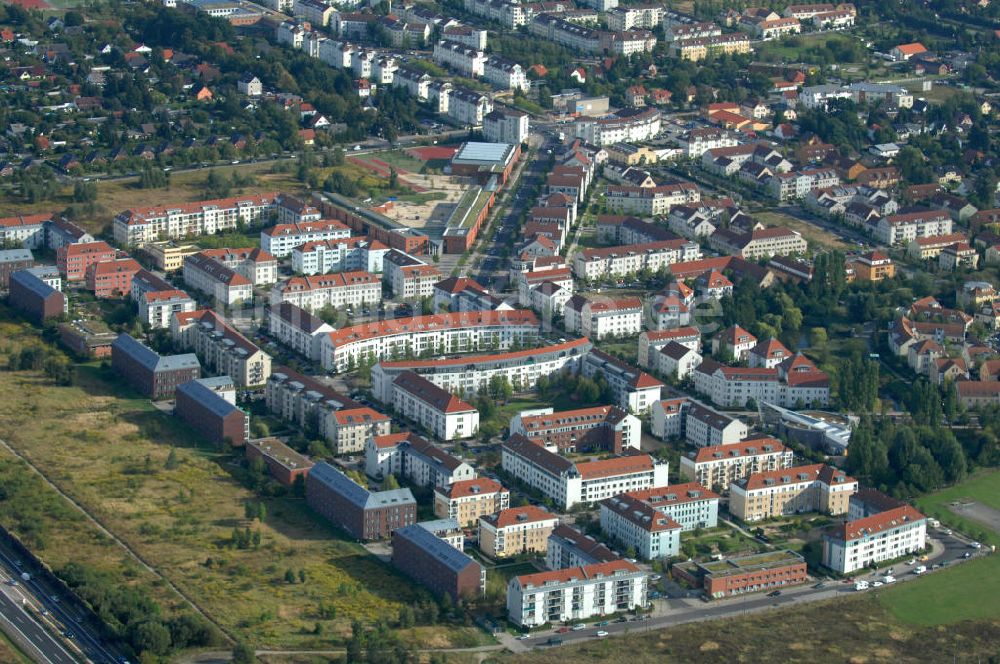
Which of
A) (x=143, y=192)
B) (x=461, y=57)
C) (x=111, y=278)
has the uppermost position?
(x=461, y=57)

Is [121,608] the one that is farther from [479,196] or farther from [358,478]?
[479,196]

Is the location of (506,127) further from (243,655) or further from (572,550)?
(243,655)

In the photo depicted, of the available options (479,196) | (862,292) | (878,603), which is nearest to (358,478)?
(878,603)

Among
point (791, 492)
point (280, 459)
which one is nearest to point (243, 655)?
point (280, 459)

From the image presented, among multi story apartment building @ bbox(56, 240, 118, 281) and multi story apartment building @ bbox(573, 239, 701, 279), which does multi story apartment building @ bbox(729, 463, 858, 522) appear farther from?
multi story apartment building @ bbox(56, 240, 118, 281)

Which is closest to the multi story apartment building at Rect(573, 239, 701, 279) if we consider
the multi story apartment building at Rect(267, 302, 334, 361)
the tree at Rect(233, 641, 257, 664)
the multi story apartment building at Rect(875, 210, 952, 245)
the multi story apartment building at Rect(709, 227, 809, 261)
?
the multi story apartment building at Rect(709, 227, 809, 261)

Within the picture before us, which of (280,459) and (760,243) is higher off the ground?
(760,243)

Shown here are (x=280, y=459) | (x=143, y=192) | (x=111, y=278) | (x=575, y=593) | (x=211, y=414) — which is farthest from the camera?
(x=143, y=192)
